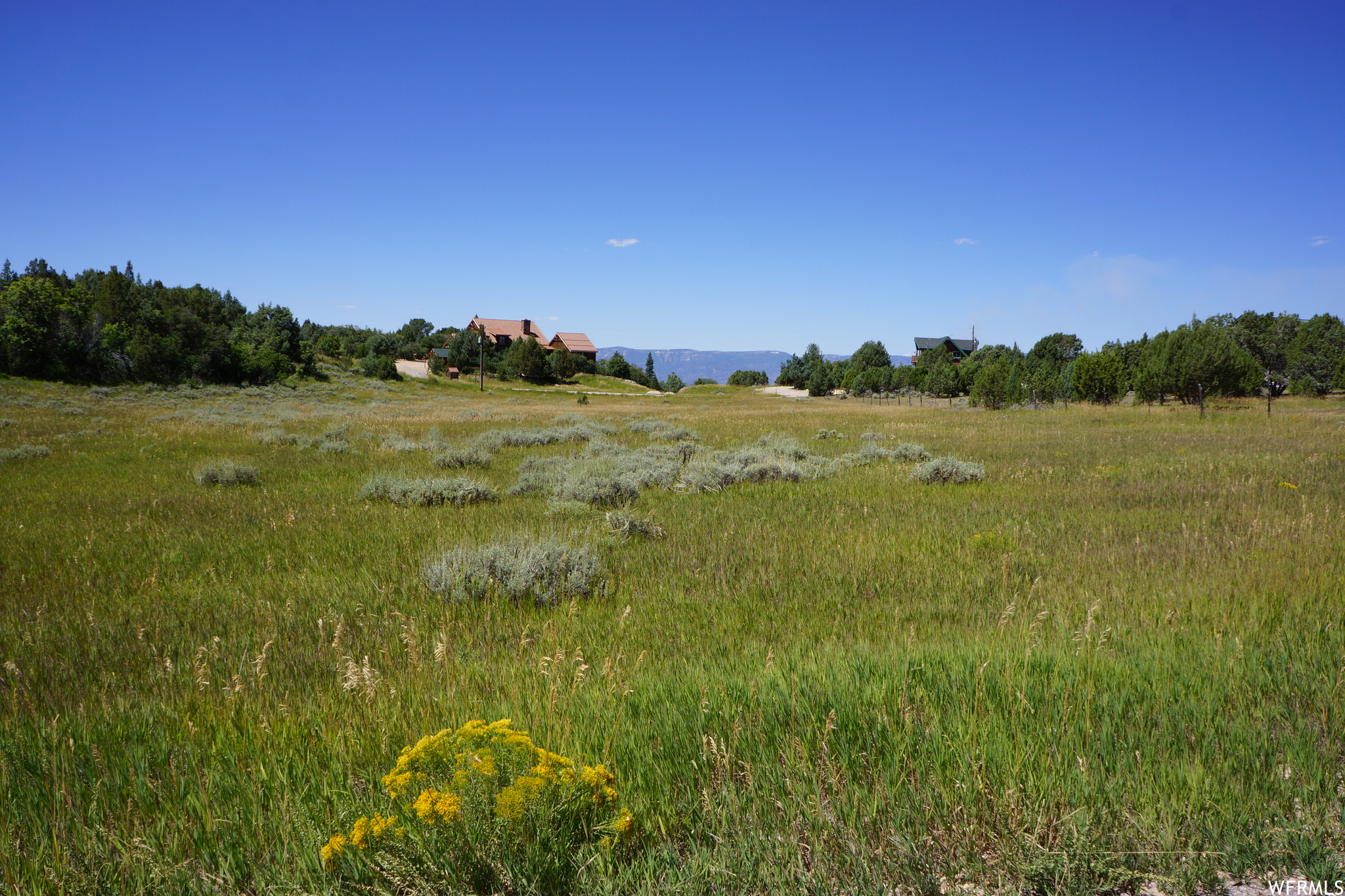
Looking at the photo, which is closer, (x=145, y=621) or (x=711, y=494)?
(x=145, y=621)

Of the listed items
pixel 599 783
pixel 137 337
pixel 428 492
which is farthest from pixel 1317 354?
pixel 137 337

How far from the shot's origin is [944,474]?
12.3 m

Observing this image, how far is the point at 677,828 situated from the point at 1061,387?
70048mm

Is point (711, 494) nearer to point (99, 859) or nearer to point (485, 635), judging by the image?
point (485, 635)

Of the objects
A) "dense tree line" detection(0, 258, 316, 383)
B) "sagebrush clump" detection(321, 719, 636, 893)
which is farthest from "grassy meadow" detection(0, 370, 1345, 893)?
"dense tree line" detection(0, 258, 316, 383)

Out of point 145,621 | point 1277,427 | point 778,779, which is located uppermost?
point 1277,427

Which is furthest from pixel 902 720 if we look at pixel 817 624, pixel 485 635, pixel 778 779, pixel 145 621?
pixel 145 621

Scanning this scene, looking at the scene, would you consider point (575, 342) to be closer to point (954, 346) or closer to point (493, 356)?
point (493, 356)

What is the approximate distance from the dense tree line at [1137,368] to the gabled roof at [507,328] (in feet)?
172

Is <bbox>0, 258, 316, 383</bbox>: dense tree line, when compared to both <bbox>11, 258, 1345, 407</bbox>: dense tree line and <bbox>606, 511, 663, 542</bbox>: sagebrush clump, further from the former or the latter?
<bbox>606, 511, 663, 542</bbox>: sagebrush clump

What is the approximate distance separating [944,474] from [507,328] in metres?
130

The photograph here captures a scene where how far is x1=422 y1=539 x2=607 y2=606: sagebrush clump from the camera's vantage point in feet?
19.3

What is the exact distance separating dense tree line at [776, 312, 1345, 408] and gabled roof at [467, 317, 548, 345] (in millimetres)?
52456

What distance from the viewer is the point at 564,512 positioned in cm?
957
